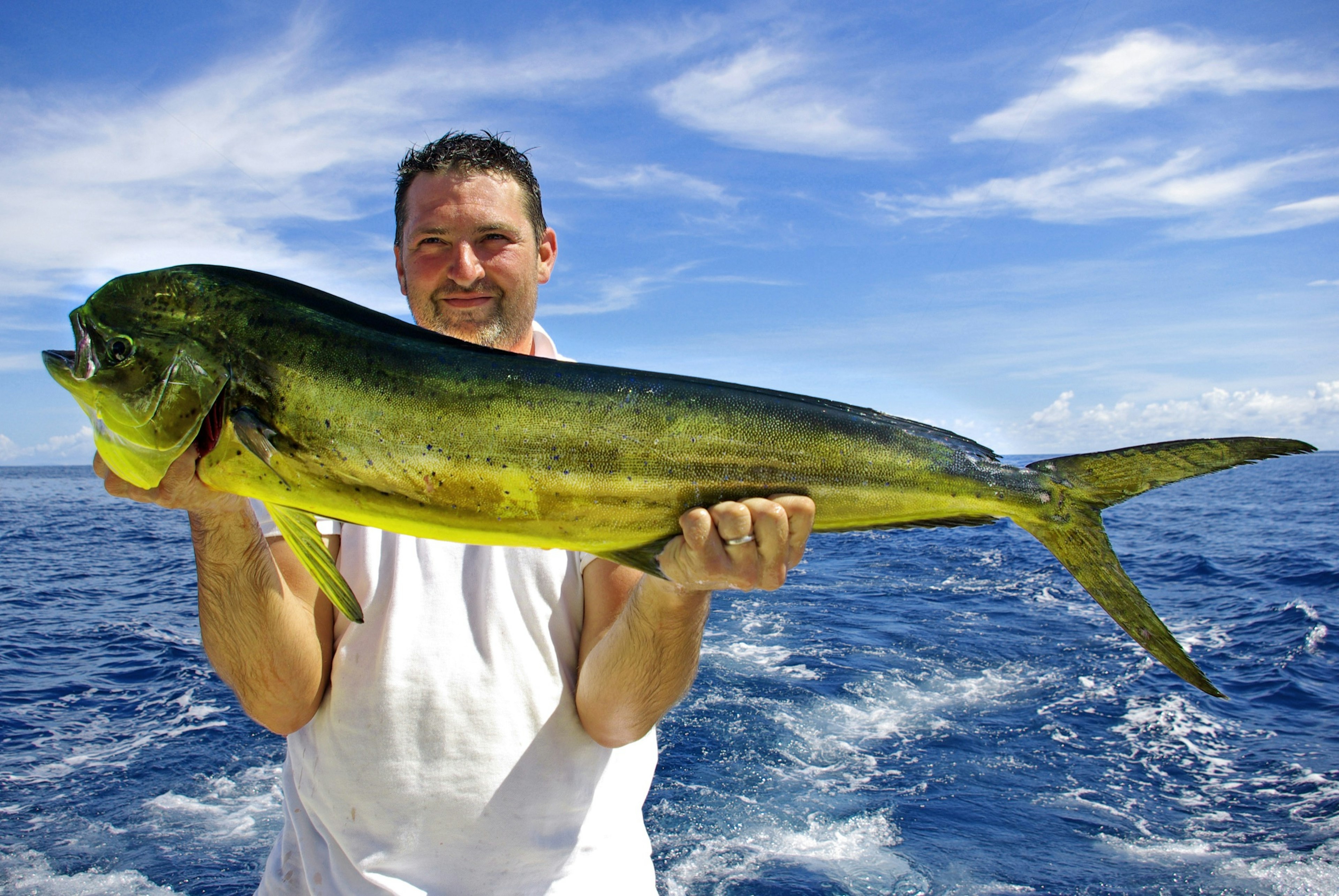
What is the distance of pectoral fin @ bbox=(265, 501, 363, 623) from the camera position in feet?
5.93

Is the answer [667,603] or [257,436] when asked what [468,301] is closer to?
[257,436]

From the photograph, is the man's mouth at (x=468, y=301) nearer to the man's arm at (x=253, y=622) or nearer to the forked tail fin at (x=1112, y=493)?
the man's arm at (x=253, y=622)

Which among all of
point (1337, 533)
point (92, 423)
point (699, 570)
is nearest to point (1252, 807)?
point (699, 570)

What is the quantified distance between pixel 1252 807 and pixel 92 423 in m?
8.15

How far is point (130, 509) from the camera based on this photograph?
1393 inches

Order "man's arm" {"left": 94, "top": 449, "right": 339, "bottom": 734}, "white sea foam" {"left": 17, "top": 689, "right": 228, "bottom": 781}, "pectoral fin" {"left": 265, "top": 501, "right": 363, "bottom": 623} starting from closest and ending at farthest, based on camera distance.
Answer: "pectoral fin" {"left": 265, "top": 501, "right": 363, "bottom": 623} < "man's arm" {"left": 94, "top": 449, "right": 339, "bottom": 734} < "white sea foam" {"left": 17, "top": 689, "right": 228, "bottom": 781}

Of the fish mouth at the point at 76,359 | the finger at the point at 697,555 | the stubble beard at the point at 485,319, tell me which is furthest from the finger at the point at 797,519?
the fish mouth at the point at 76,359

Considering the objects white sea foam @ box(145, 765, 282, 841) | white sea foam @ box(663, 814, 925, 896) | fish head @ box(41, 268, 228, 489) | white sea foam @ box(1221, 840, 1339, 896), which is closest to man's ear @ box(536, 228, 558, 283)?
fish head @ box(41, 268, 228, 489)

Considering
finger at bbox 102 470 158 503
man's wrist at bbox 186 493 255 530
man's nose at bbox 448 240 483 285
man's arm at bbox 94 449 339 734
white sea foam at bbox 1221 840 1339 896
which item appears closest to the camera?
finger at bbox 102 470 158 503

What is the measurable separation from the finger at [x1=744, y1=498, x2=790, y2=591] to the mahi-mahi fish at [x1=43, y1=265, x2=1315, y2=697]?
2.7 inches

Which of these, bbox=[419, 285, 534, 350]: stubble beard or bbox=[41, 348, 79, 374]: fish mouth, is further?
bbox=[419, 285, 534, 350]: stubble beard

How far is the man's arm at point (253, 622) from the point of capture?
2.17 metres

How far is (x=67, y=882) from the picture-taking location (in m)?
5.22

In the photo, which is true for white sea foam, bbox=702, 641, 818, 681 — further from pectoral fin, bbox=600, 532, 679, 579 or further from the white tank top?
pectoral fin, bbox=600, 532, 679, 579
